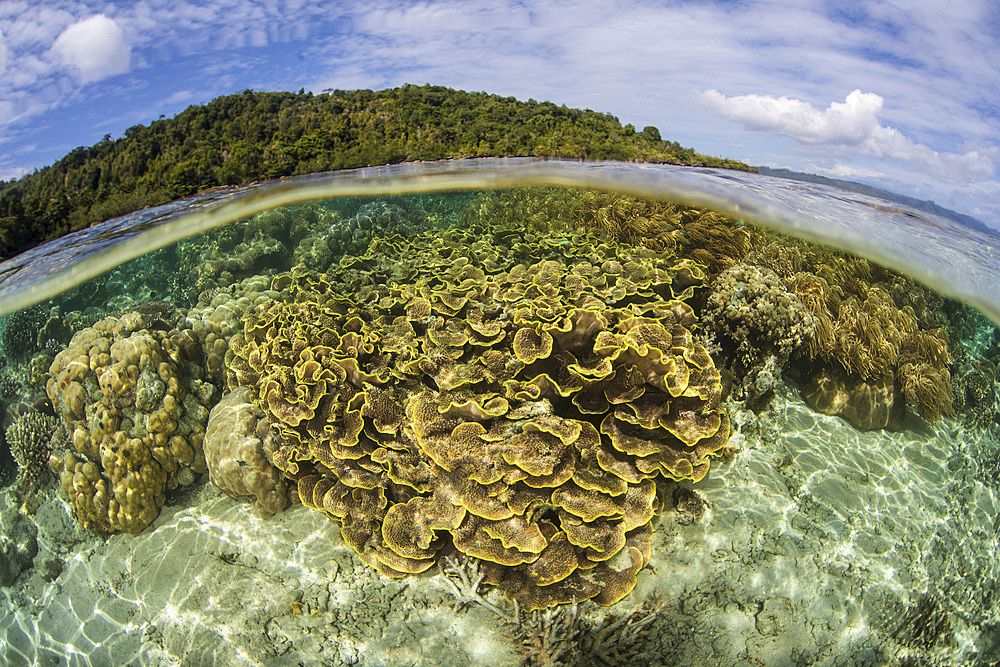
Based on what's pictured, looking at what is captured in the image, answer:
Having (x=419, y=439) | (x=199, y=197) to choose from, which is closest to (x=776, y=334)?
(x=419, y=439)

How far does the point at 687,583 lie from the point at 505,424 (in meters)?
2.52

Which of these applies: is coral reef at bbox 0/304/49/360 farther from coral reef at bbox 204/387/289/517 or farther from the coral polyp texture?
the coral polyp texture

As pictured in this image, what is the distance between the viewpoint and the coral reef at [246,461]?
4.59m

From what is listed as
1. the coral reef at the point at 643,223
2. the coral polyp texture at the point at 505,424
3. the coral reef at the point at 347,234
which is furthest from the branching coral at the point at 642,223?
the coral polyp texture at the point at 505,424

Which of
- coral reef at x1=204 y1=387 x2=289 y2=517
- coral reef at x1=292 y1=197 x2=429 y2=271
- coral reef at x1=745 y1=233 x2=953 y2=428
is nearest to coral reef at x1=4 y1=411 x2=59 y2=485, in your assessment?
coral reef at x1=204 y1=387 x2=289 y2=517

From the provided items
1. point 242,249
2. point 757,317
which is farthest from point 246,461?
point 757,317

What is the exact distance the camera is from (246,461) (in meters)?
4.57

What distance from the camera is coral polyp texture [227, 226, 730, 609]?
3.45m

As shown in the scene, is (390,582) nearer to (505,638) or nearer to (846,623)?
(505,638)

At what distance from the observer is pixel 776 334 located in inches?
203

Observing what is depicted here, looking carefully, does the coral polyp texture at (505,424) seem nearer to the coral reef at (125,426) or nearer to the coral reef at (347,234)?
the coral reef at (125,426)

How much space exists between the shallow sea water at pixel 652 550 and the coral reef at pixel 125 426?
58mm

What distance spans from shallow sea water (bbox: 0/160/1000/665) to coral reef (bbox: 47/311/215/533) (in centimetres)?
6

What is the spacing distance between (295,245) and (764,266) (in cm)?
1001
